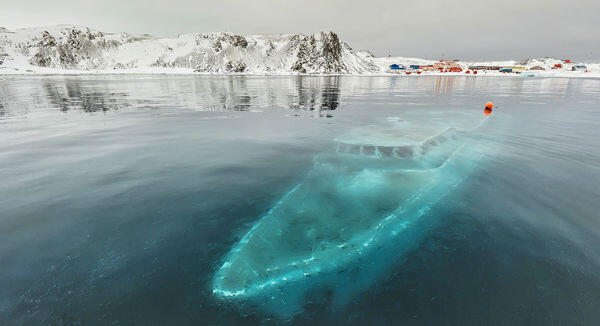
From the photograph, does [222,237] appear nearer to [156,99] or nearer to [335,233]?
[335,233]

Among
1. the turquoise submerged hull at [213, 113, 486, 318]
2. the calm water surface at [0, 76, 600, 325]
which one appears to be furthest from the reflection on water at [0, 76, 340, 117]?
the calm water surface at [0, 76, 600, 325]

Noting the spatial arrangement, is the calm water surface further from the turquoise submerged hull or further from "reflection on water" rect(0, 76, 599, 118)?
"reflection on water" rect(0, 76, 599, 118)

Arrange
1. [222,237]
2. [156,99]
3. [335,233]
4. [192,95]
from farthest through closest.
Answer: [192,95] < [156,99] < [335,233] < [222,237]

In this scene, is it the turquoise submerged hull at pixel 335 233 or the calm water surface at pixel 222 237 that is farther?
the turquoise submerged hull at pixel 335 233

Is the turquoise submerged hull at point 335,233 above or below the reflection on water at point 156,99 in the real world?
below

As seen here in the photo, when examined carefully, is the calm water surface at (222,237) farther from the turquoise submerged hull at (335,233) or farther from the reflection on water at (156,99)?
the reflection on water at (156,99)

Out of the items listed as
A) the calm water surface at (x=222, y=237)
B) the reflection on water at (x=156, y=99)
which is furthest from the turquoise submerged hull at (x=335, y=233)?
the reflection on water at (x=156, y=99)

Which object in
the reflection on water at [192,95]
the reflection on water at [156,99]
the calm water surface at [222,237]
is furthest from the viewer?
the reflection on water at [192,95]

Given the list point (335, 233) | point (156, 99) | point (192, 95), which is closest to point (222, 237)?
point (335, 233)

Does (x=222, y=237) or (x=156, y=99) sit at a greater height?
(x=156, y=99)
